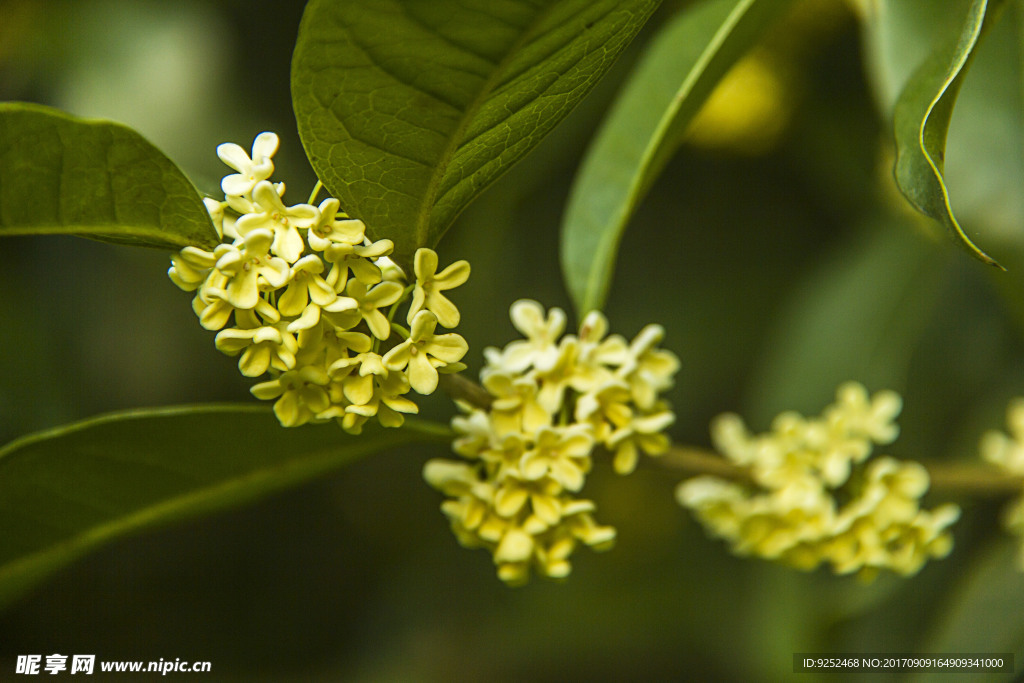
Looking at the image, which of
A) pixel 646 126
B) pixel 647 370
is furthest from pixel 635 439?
pixel 646 126

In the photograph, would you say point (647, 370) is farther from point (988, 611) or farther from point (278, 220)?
point (988, 611)

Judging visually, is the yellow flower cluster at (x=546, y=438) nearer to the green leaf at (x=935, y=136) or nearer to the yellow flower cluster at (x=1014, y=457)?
the green leaf at (x=935, y=136)

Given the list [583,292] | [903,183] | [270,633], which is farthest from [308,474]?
[270,633]

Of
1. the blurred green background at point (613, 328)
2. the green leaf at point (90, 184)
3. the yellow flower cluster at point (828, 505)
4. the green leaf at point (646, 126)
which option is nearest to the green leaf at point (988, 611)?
the blurred green background at point (613, 328)

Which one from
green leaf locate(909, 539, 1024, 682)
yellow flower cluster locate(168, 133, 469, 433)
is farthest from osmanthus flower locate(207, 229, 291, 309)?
green leaf locate(909, 539, 1024, 682)

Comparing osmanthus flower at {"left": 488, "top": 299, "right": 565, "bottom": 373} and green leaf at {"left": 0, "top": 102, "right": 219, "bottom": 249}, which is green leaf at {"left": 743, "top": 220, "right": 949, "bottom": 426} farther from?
green leaf at {"left": 0, "top": 102, "right": 219, "bottom": 249}
